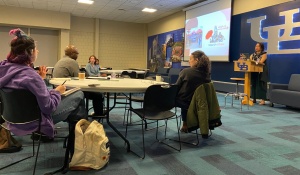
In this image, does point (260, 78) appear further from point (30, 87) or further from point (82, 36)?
point (82, 36)

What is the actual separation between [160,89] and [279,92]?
159 inches

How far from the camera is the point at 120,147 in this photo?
266 centimetres

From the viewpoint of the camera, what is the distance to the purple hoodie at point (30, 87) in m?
1.66

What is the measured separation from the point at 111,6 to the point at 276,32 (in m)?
5.96

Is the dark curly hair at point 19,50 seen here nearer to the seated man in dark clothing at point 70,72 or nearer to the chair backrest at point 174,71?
the seated man in dark clothing at point 70,72

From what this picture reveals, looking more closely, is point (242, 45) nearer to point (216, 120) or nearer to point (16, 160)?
point (216, 120)

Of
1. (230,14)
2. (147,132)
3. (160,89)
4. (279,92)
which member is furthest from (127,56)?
(160,89)

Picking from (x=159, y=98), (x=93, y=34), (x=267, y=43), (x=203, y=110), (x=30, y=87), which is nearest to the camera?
(x=30, y=87)

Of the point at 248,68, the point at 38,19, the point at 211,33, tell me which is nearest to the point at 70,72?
the point at 248,68

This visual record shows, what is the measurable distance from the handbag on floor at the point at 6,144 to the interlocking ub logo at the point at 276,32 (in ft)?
19.2

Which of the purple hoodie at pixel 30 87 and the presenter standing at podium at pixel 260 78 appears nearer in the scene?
the purple hoodie at pixel 30 87

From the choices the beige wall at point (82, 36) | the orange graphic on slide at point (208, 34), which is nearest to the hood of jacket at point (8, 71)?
the orange graphic on slide at point (208, 34)

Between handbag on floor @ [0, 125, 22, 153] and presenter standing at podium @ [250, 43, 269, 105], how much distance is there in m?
5.13

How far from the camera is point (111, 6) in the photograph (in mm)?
9406
